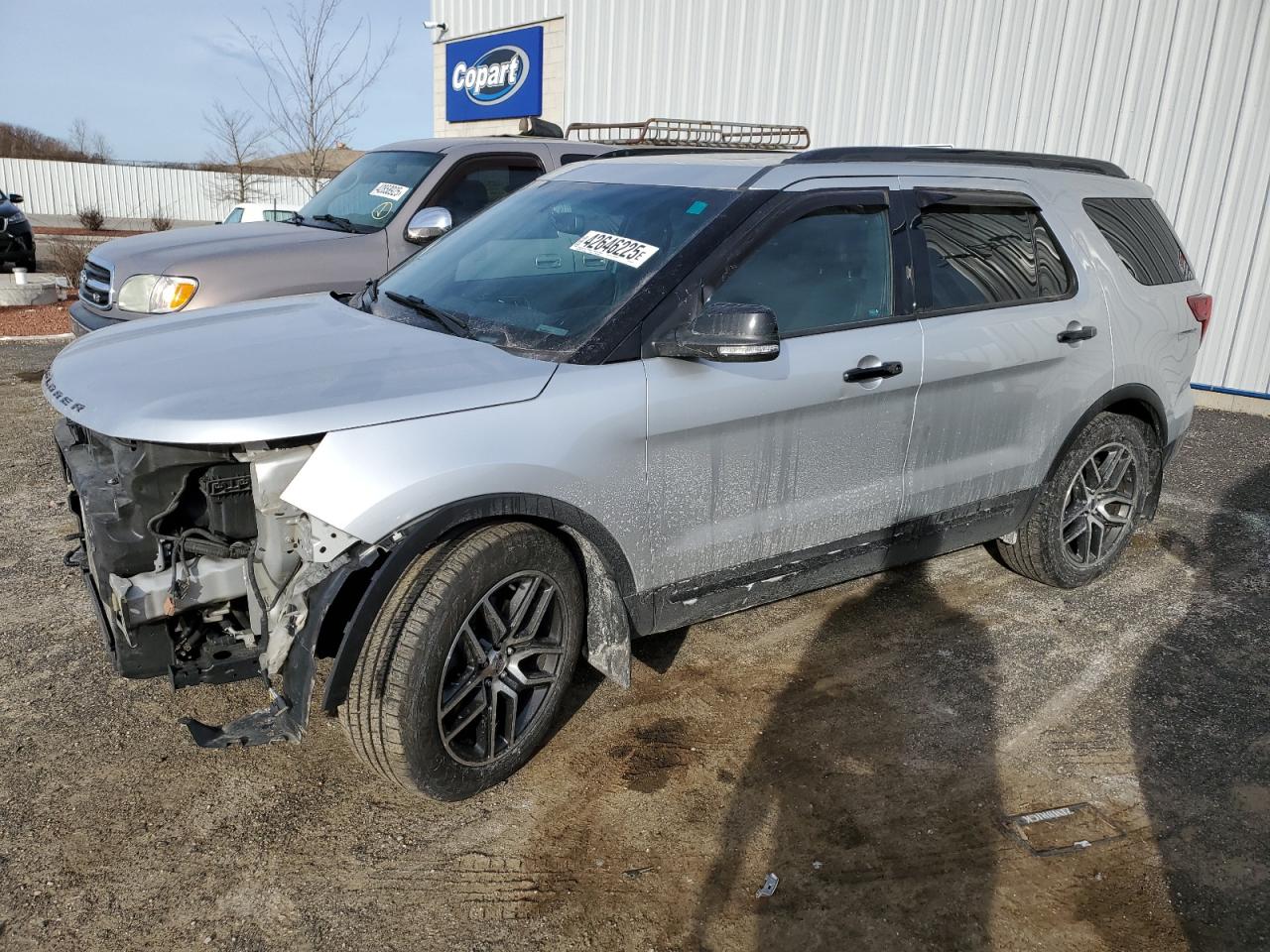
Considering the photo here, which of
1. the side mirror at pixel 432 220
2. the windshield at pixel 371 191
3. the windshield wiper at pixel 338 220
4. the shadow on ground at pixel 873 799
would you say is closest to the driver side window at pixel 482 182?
the windshield at pixel 371 191

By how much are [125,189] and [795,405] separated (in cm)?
4401

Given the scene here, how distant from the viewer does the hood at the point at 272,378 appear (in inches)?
106

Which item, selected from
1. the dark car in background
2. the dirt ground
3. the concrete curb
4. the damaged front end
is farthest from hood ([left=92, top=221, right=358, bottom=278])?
the dark car in background

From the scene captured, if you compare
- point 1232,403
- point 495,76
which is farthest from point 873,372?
point 495,76

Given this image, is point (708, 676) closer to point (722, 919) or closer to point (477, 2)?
point (722, 919)

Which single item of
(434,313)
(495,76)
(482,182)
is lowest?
(434,313)

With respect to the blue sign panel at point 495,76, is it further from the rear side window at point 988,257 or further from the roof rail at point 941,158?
the rear side window at point 988,257

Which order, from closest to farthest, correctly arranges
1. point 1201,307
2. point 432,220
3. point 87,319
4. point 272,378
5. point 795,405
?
point 272,378
point 795,405
point 1201,307
point 432,220
point 87,319

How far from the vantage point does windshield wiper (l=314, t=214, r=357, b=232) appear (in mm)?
6909

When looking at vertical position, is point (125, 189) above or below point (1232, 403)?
above

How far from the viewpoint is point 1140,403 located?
191 inches

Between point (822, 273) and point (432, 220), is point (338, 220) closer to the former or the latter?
point (432, 220)

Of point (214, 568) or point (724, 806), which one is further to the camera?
point (724, 806)

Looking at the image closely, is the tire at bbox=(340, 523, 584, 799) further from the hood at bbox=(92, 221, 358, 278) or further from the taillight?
the hood at bbox=(92, 221, 358, 278)
